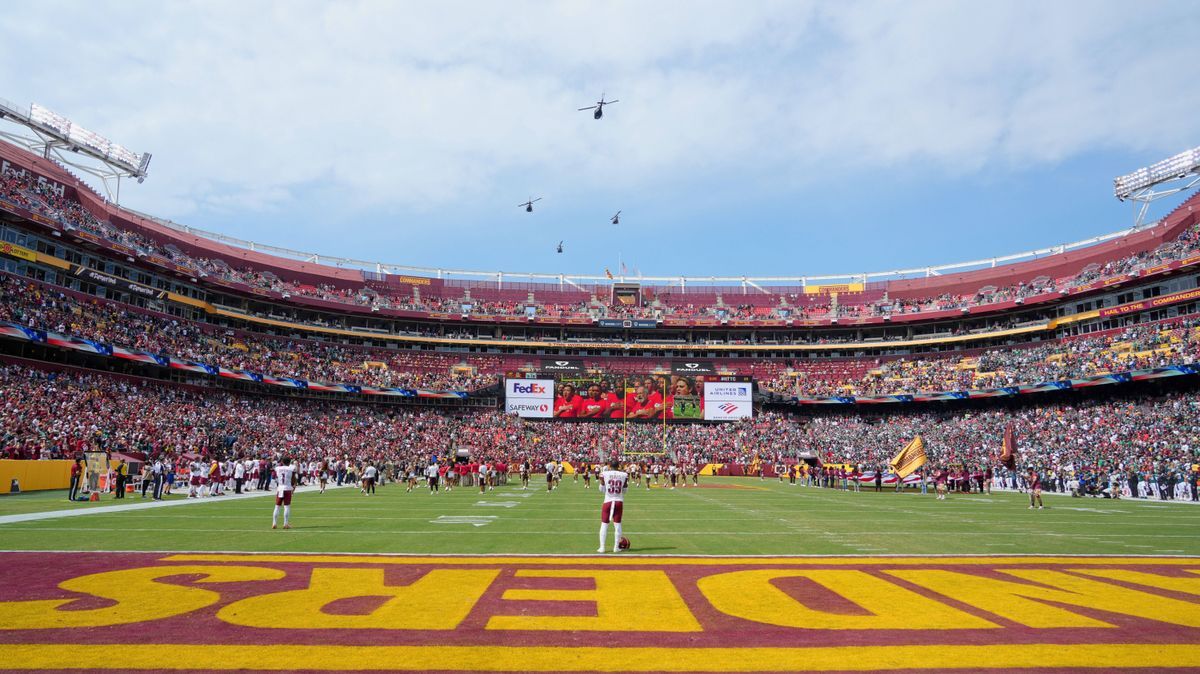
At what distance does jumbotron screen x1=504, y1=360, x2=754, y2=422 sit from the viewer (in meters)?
67.4

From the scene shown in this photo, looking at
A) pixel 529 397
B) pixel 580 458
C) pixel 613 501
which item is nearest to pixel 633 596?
pixel 613 501

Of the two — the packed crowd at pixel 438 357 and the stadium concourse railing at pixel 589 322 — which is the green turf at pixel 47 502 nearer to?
the packed crowd at pixel 438 357

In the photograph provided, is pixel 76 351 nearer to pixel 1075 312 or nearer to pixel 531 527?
pixel 531 527

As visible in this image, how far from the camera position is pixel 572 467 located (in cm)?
5891

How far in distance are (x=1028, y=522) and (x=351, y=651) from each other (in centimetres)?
1964

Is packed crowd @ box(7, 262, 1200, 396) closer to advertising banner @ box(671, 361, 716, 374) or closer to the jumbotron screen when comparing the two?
the jumbotron screen

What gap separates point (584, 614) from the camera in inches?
322

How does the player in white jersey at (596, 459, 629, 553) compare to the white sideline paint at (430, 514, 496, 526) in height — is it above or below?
above

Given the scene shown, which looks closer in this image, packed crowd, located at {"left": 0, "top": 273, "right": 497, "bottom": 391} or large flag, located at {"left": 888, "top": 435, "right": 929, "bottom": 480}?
large flag, located at {"left": 888, "top": 435, "right": 929, "bottom": 480}

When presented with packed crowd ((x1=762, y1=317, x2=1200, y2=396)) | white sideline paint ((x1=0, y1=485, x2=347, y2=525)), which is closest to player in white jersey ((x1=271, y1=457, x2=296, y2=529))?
white sideline paint ((x1=0, y1=485, x2=347, y2=525))

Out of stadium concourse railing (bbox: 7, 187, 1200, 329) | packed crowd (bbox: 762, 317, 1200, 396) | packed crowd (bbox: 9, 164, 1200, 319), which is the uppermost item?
packed crowd (bbox: 9, 164, 1200, 319)

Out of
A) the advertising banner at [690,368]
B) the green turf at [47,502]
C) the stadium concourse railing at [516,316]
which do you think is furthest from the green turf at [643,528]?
the advertising banner at [690,368]

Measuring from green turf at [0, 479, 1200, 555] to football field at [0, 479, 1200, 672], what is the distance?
164mm

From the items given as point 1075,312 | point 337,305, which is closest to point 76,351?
point 337,305
